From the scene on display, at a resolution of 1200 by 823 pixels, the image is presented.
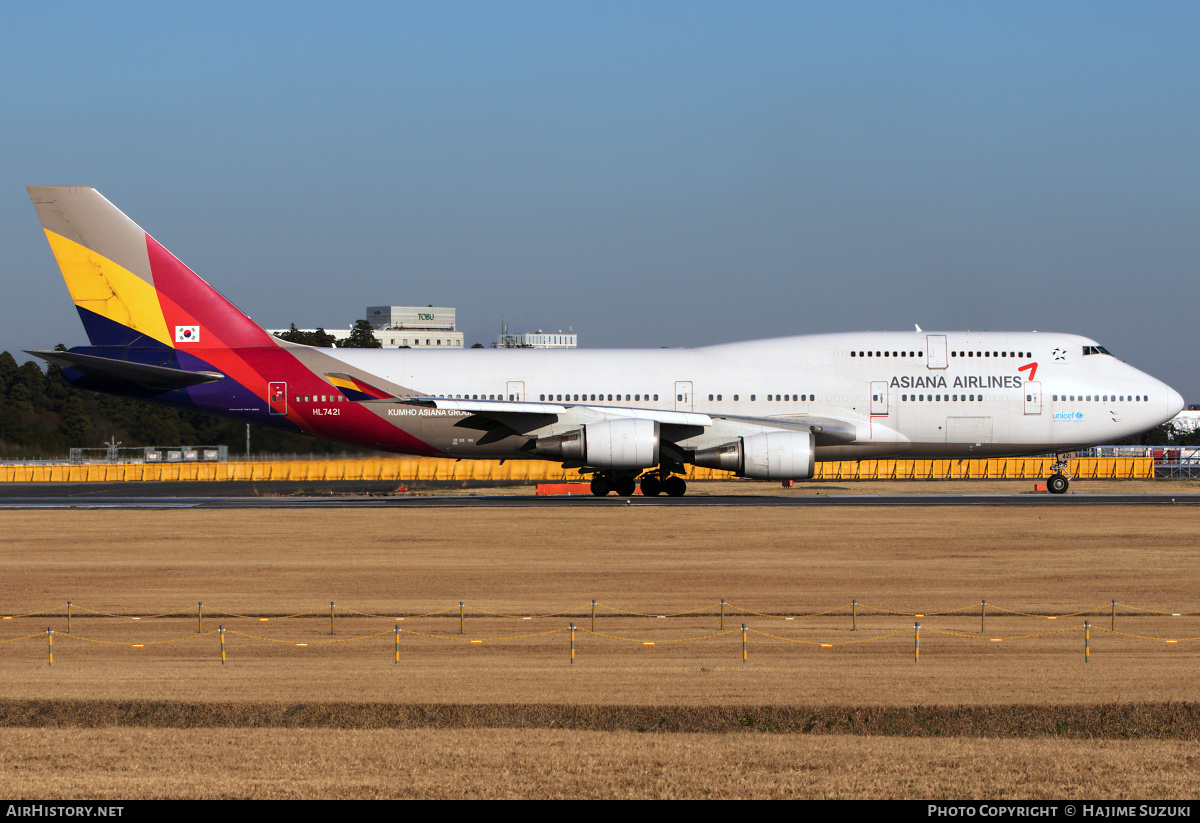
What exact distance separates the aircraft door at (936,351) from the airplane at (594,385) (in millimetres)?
53

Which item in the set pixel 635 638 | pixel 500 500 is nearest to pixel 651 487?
pixel 500 500

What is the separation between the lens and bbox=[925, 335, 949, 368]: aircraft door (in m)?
36.5

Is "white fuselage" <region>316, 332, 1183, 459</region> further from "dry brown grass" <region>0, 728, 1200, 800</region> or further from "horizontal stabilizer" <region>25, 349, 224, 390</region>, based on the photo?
"dry brown grass" <region>0, 728, 1200, 800</region>

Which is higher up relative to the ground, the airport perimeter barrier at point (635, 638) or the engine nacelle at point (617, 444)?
the engine nacelle at point (617, 444)

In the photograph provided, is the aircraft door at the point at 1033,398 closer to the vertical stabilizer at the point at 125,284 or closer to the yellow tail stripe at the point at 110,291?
the vertical stabilizer at the point at 125,284

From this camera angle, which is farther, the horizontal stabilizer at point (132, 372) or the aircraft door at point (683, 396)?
the aircraft door at point (683, 396)

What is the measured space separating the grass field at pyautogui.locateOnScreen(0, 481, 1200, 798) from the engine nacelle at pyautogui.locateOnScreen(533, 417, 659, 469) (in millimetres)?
9002

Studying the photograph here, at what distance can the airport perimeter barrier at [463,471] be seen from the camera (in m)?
53.8

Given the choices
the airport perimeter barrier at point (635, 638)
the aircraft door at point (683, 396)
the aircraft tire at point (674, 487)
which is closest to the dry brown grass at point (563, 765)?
the airport perimeter barrier at point (635, 638)

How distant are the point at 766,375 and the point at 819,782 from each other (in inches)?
1123

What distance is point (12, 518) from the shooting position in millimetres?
30891

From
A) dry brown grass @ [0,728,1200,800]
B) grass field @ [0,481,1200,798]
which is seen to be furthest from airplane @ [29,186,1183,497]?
dry brown grass @ [0,728,1200,800]
